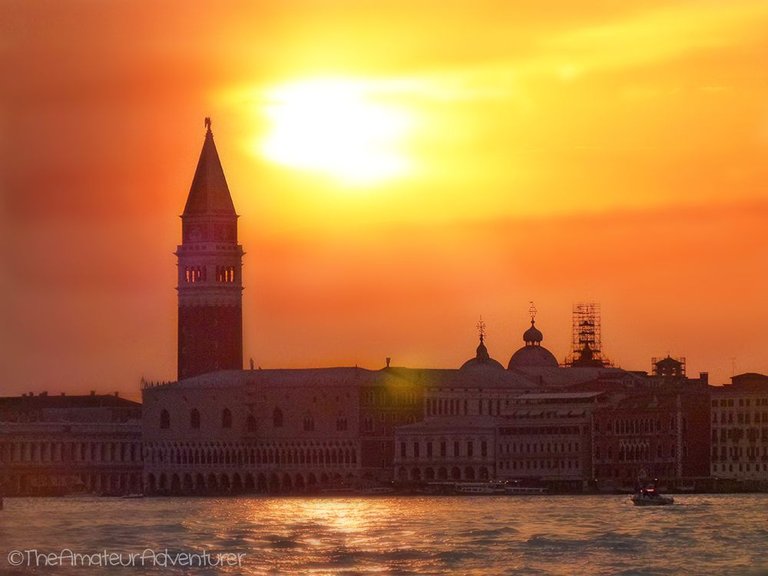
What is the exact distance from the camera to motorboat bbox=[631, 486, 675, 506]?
169 meters

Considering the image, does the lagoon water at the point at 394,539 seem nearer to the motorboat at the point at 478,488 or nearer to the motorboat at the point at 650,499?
the motorboat at the point at 650,499

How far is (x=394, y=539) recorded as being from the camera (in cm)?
12600

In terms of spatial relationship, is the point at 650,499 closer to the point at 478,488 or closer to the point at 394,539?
the point at 478,488

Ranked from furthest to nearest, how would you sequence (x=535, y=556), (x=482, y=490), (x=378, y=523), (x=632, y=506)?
(x=482, y=490), (x=632, y=506), (x=378, y=523), (x=535, y=556)

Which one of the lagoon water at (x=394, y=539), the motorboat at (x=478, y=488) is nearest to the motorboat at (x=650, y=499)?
the lagoon water at (x=394, y=539)

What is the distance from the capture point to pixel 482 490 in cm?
19275

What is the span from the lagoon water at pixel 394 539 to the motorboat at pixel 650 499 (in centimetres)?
93

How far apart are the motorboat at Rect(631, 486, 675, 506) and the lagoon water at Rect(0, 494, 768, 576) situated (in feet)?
3.04

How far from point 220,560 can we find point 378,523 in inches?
1082

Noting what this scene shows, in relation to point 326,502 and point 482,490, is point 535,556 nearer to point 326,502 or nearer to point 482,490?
point 326,502

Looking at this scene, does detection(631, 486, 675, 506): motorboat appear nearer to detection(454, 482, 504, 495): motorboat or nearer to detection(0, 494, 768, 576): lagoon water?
detection(0, 494, 768, 576): lagoon water

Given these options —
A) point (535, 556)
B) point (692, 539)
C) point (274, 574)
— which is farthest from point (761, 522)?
point (274, 574)

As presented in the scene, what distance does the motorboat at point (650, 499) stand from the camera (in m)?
169

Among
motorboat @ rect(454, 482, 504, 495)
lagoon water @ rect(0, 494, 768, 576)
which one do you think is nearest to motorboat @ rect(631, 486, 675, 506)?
lagoon water @ rect(0, 494, 768, 576)
